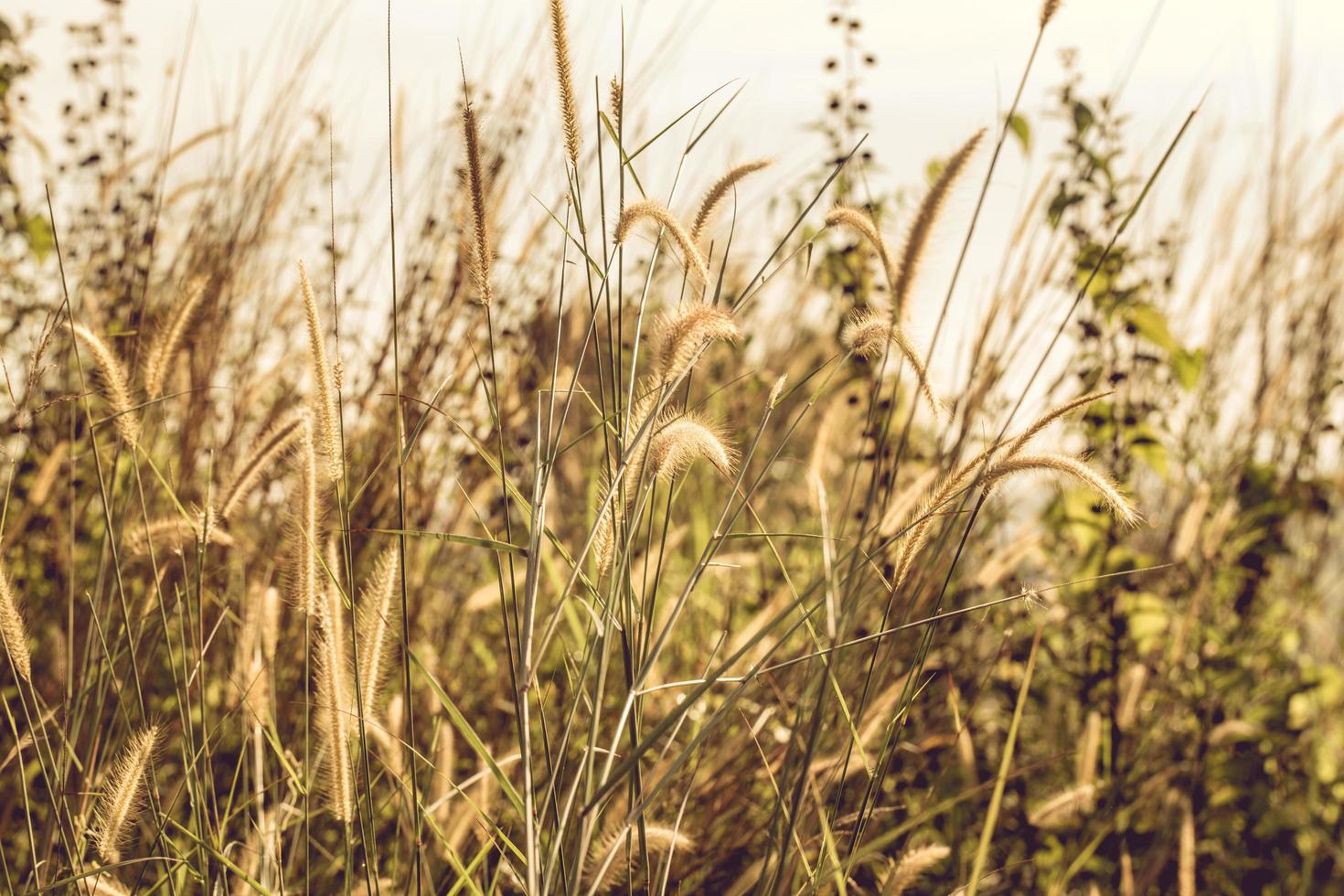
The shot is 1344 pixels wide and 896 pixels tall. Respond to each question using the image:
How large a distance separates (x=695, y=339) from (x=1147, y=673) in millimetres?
1768

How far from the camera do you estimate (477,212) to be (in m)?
0.93

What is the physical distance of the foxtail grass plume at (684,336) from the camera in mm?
895

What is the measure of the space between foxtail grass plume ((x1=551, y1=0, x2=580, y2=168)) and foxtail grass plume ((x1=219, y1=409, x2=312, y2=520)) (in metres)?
0.34

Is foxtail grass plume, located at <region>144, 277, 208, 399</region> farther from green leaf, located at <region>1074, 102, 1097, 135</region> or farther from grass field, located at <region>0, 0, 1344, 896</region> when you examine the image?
green leaf, located at <region>1074, 102, 1097, 135</region>

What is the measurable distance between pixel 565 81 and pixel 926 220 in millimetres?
332

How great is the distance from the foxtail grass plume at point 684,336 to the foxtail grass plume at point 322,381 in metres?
0.28

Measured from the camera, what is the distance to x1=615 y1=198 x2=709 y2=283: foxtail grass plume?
91 cm

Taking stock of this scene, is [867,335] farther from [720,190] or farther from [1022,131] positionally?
[1022,131]

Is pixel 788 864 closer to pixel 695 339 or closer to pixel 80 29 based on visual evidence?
pixel 695 339

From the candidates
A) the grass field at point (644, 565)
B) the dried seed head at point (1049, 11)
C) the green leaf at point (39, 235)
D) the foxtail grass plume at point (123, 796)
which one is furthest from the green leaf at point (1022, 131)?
the green leaf at point (39, 235)

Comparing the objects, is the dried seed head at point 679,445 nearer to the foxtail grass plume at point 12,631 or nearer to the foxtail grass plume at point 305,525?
the foxtail grass plume at point 305,525

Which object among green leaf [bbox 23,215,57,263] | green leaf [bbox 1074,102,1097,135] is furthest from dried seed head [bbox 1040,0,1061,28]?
green leaf [bbox 23,215,57,263]

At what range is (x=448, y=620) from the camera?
2197 mm

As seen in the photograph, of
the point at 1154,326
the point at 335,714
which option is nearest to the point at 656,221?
the point at 335,714
